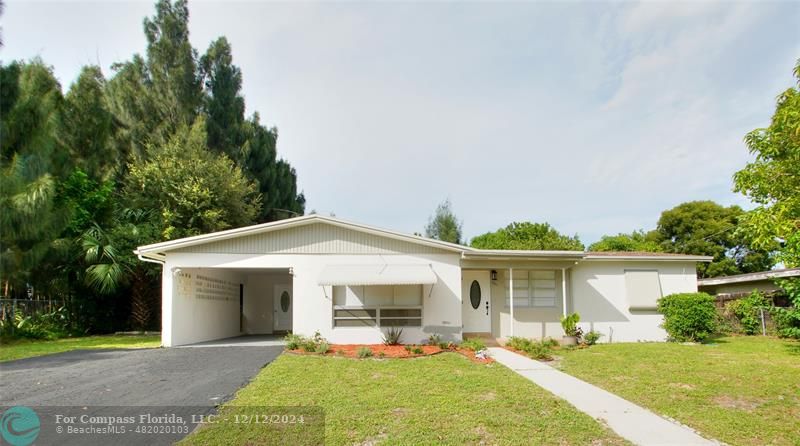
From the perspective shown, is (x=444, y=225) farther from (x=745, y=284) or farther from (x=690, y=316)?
(x=690, y=316)

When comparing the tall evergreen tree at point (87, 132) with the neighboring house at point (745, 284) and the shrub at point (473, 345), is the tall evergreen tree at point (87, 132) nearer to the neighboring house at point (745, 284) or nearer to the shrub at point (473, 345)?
the shrub at point (473, 345)

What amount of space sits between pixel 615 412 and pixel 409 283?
279 inches

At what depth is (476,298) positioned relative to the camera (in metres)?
16.7

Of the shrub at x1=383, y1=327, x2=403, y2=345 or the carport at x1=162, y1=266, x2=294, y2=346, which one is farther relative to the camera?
the carport at x1=162, y1=266, x2=294, y2=346

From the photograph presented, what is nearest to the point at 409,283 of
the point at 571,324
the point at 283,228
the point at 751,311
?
the point at 283,228

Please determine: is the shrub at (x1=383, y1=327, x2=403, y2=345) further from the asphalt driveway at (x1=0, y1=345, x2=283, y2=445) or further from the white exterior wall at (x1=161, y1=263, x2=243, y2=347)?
the white exterior wall at (x1=161, y1=263, x2=243, y2=347)

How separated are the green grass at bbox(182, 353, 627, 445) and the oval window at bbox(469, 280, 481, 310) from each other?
5959 millimetres

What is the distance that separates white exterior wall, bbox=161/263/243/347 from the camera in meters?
14.5

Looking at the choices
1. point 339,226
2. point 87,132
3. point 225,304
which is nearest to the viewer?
A: point 339,226

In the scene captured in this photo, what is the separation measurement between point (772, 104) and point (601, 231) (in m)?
26.8

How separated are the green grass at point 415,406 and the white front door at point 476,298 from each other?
577 cm

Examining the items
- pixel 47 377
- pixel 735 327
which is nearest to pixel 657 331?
pixel 735 327

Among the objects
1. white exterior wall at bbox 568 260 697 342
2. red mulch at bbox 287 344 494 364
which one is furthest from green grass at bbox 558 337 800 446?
red mulch at bbox 287 344 494 364

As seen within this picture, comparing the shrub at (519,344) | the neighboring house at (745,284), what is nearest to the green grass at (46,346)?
the shrub at (519,344)
